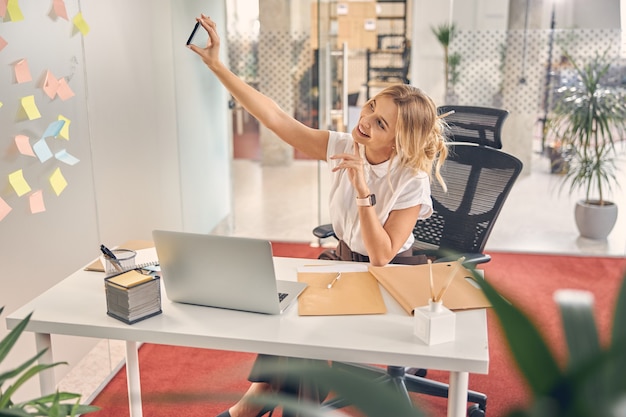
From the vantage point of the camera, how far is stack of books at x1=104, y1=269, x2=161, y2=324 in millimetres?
1671

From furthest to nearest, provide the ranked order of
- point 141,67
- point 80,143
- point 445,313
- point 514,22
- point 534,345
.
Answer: point 514,22 < point 141,67 < point 80,143 < point 445,313 < point 534,345

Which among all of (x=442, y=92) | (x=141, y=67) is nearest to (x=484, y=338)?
(x=141, y=67)

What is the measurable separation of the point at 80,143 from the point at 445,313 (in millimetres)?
1806

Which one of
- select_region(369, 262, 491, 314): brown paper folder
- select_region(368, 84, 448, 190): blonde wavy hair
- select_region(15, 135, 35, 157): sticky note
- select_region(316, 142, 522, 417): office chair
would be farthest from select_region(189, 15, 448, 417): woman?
select_region(15, 135, 35, 157): sticky note

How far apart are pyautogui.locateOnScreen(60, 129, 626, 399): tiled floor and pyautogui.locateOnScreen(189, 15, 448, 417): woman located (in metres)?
2.17

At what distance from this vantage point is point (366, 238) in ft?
6.96

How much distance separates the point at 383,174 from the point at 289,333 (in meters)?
0.90

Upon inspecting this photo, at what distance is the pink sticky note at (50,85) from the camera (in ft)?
7.97

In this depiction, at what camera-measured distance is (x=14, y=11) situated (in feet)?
7.27

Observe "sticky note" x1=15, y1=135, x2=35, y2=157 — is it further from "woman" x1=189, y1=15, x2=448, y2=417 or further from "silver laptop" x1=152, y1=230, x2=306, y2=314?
"silver laptop" x1=152, y1=230, x2=306, y2=314

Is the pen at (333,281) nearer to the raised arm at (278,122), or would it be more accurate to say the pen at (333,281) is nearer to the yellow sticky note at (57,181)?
the raised arm at (278,122)

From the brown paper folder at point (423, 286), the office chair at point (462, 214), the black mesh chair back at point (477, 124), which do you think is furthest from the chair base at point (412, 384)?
the black mesh chair back at point (477, 124)

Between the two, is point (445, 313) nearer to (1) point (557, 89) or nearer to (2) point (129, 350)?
(2) point (129, 350)

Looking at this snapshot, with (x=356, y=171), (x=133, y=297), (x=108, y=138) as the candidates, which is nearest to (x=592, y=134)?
(x=356, y=171)
